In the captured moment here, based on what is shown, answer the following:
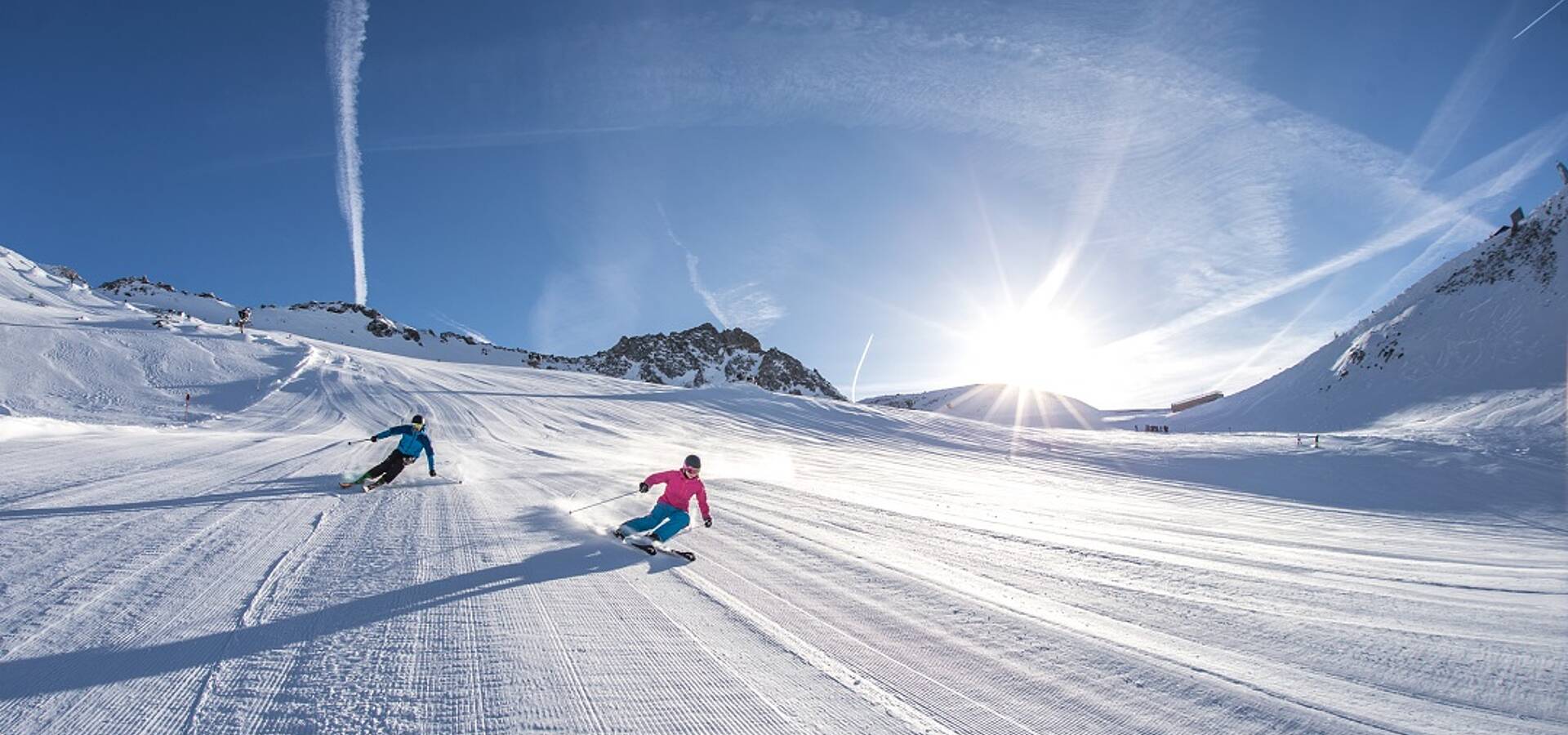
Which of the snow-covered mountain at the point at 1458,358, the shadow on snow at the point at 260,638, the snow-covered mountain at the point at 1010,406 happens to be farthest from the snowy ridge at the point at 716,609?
the snow-covered mountain at the point at 1010,406

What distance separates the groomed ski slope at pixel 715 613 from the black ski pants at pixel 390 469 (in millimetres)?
262

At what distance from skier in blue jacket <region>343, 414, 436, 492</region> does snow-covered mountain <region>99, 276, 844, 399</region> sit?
58.4m

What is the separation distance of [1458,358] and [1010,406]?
1551 inches

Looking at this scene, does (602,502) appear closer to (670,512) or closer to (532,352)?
(670,512)

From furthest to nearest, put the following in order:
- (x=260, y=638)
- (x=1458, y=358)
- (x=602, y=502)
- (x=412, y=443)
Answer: (x=1458, y=358), (x=412, y=443), (x=602, y=502), (x=260, y=638)

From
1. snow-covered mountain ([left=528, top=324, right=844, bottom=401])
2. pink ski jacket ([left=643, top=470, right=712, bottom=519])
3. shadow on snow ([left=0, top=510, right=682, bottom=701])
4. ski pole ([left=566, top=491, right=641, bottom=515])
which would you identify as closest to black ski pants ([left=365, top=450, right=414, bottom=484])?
ski pole ([left=566, top=491, right=641, bottom=515])

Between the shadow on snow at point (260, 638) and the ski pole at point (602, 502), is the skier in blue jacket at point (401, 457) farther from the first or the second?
the shadow on snow at point (260, 638)

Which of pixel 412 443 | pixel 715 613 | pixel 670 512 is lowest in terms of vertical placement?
pixel 715 613

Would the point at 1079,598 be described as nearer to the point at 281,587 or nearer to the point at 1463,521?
the point at 281,587

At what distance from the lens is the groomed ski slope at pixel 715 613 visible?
265cm

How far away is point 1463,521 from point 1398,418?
23459 mm

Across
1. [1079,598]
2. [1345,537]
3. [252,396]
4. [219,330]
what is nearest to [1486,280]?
[1345,537]

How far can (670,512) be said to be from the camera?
20.2 feet

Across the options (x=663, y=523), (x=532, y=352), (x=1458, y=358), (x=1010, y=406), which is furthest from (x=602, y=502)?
(x=532, y=352)
